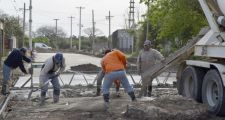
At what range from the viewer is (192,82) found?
1222 cm

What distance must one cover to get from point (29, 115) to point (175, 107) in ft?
10.7

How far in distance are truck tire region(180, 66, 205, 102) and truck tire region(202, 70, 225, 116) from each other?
0.38 meters

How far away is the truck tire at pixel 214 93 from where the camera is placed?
32.8 ft

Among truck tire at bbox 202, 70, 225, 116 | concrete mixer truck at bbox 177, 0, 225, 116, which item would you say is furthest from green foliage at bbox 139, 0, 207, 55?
truck tire at bbox 202, 70, 225, 116

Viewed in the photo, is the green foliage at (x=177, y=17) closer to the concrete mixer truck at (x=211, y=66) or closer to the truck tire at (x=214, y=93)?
the concrete mixer truck at (x=211, y=66)

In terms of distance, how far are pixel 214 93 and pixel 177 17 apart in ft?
60.5

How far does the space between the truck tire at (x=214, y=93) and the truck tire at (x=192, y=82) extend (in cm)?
38

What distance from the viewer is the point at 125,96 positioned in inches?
572

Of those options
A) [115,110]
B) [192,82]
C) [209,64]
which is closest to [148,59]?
[192,82]

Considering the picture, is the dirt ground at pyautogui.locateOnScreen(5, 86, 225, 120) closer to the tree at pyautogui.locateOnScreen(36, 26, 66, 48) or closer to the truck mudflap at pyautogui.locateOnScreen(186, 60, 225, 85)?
the truck mudflap at pyautogui.locateOnScreen(186, 60, 225, 85)

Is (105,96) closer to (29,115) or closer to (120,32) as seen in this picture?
(29,115)

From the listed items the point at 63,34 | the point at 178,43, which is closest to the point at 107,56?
the point at 178,43

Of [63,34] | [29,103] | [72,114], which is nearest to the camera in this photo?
[72,114]

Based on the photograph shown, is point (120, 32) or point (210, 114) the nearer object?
point (210, 114)
